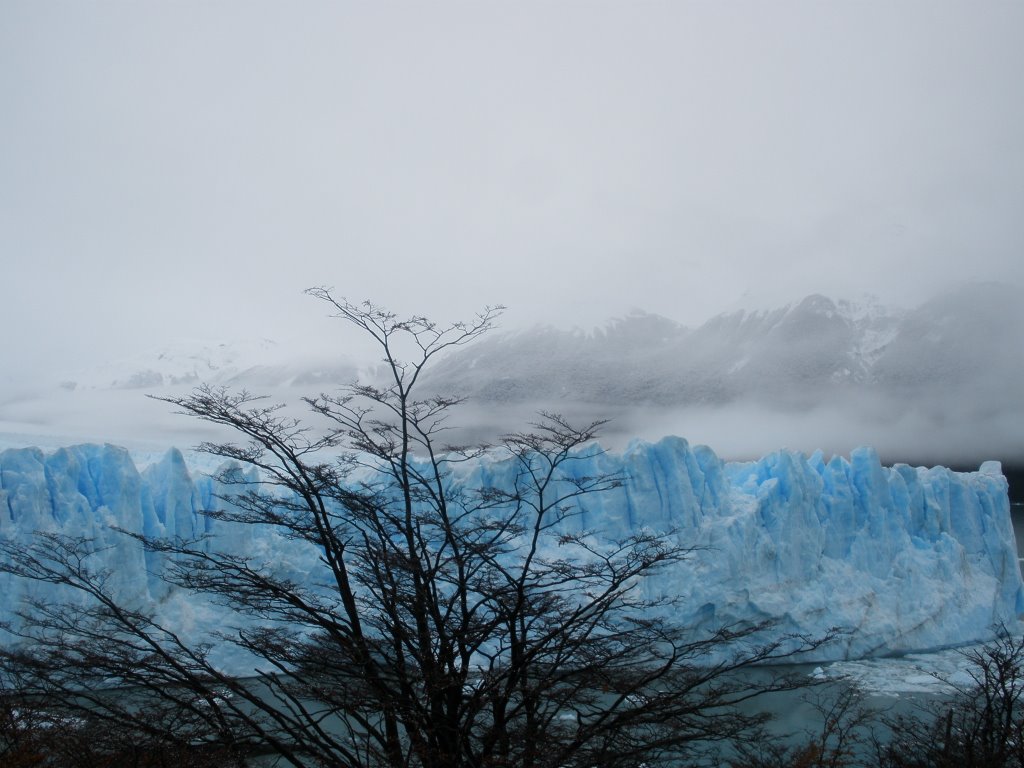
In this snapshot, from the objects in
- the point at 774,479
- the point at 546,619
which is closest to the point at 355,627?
the point at 546,619

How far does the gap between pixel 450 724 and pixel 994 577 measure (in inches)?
745

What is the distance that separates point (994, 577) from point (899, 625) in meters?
3.82

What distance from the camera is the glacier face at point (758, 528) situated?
46.6 feet

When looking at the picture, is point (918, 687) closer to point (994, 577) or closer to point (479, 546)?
point (994, 577)

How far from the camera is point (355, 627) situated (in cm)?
477

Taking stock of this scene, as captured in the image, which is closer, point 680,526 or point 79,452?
point 79,452

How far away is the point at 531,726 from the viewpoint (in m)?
4.26

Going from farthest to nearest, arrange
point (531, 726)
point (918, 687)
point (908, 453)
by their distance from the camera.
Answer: point (908, 453), point (918, 687), point (531, 726)

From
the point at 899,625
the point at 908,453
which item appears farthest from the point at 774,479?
the point at 908,453

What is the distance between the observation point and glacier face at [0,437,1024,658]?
1421cm

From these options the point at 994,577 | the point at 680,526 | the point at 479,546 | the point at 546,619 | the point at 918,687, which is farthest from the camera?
the point at 994,577

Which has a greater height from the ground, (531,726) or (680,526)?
(531,726)

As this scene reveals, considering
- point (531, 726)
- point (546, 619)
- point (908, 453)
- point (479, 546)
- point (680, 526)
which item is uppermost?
point (479, 546)

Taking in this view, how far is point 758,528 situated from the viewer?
16922mm
